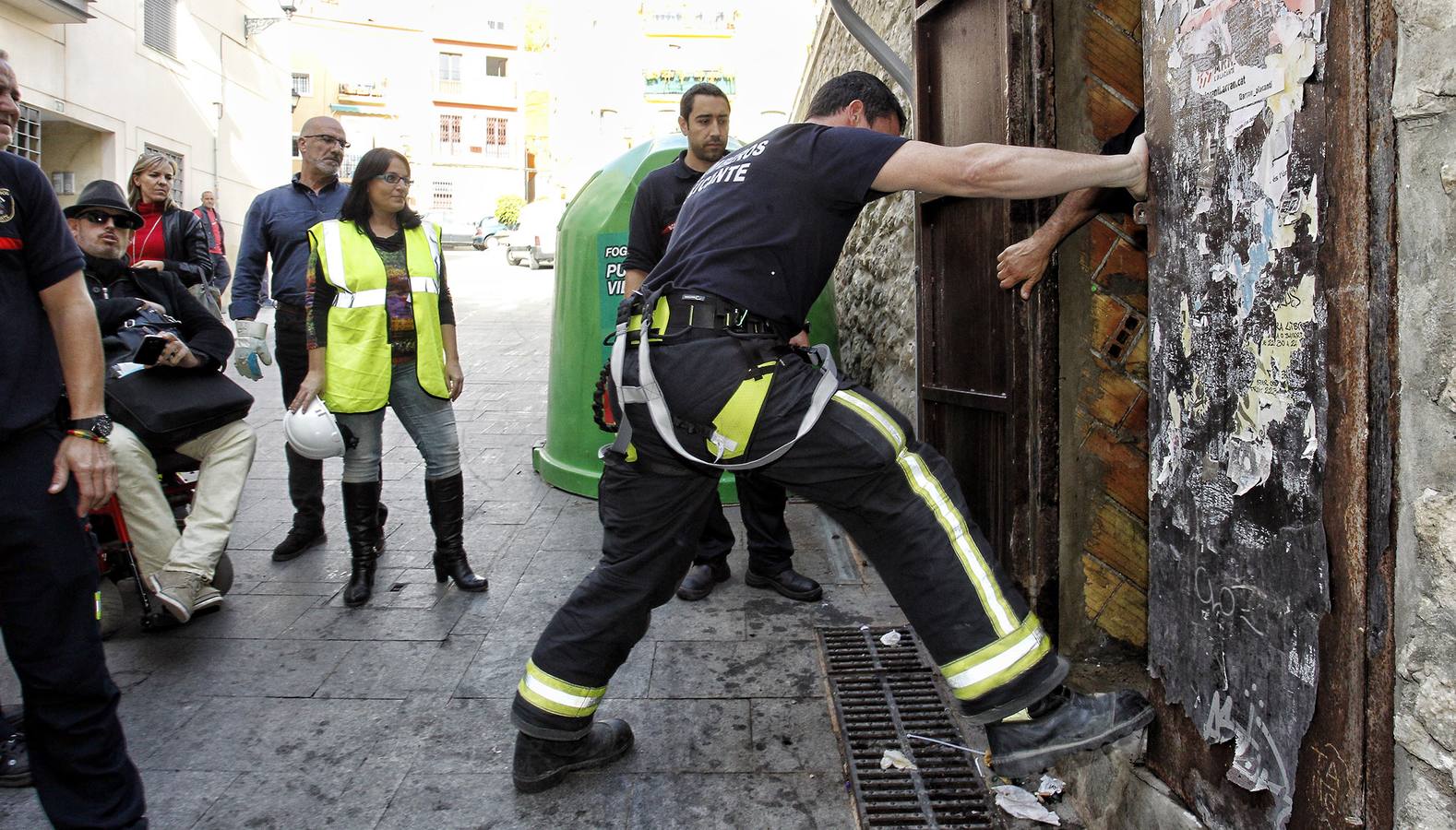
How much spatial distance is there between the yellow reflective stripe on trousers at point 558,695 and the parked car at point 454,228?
3528 cm

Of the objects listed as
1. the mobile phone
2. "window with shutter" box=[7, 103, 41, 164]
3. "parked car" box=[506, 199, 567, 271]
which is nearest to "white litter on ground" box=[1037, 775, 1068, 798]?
the mobile phone

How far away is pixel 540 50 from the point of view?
57.2 m

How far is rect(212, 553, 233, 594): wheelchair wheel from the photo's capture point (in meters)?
4.12

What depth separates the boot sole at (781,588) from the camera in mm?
4145

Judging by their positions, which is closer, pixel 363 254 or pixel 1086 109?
pixel 1086 109

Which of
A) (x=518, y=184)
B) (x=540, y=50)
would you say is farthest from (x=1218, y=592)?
(x=540, y=50)

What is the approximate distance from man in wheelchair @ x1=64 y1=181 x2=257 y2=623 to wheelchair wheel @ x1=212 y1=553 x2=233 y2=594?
115 millimetres

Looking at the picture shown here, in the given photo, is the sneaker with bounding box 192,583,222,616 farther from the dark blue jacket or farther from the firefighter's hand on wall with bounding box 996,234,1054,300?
the firefighter's hand on wall with bounding box 996,234,1054,300

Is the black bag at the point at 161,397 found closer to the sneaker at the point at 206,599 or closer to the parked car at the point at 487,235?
the sneaker at the point at 206,599

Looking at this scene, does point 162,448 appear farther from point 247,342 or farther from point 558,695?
point 558,695

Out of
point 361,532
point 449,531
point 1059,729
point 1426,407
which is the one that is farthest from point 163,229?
point 1426,407

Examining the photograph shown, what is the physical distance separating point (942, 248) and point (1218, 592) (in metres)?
1.96

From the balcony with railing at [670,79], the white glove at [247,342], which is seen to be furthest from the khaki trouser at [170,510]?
the balcony with railing at [670,79]

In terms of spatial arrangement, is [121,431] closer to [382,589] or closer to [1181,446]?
[382,589]
